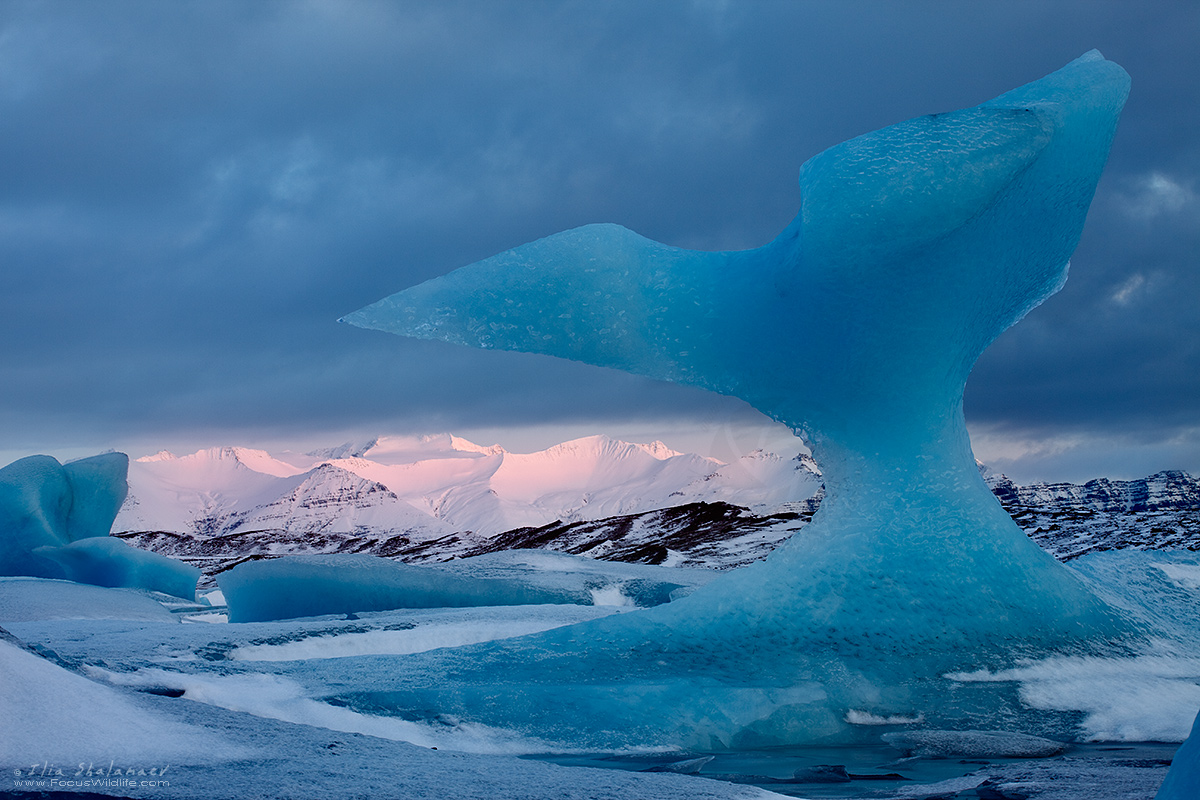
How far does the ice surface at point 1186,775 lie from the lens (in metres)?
2.23

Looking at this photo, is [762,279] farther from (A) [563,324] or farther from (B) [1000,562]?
(B) [1000,562]

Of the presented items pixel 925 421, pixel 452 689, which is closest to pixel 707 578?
pixel 925 421

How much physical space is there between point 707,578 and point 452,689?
31.1 ft

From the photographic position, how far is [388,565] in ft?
34.8

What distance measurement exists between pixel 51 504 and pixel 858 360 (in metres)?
17.3

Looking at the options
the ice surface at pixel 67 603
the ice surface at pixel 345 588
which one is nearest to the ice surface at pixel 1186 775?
the ice surface at pixel 345 588

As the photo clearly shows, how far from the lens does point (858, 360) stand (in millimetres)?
6328

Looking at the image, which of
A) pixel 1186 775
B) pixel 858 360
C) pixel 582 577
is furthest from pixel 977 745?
pixel 582 577

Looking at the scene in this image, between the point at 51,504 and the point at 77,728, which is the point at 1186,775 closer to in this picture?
the point at 77,728

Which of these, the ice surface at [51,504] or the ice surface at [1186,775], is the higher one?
the ice surface at [51,504]

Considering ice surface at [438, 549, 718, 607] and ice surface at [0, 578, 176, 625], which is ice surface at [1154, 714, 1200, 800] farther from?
ice surface at [0, 578, 176, 625]

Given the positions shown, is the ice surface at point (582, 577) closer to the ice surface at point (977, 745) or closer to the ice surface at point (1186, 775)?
the ice surface at point (977, 745)

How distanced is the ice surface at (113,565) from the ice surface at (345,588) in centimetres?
661

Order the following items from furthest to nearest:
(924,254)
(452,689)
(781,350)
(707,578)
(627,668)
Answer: (707,578) → (781,350) → (924,254) → (627,668) → (452,689)
